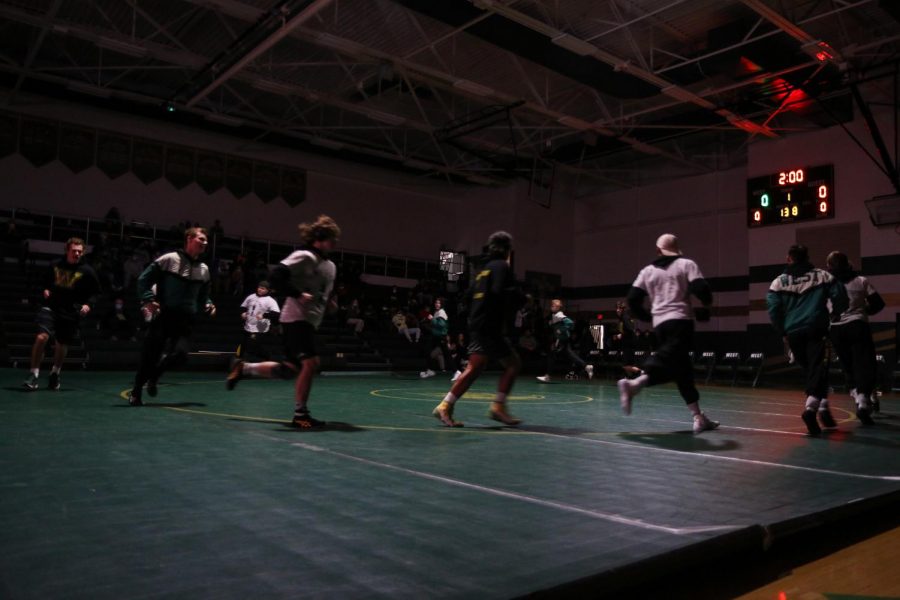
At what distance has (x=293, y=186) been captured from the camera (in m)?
25.5

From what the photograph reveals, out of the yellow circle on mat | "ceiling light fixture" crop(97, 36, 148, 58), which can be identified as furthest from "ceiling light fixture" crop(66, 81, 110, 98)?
the yellow circle on mat

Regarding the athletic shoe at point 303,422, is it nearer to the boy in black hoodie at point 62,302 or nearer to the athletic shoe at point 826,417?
the boy in black hoodie at point 62,302

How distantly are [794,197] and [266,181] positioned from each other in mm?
18209

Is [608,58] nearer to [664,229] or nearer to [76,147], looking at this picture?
[664,229]

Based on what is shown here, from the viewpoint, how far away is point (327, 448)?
13.6 feet

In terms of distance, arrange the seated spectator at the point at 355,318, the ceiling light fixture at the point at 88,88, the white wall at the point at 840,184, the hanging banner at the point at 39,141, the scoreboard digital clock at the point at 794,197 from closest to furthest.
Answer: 1. the scoreboard digital clock at the point at 794,197
2. the white wall at the point at 840,184
3. the ceiling light fixture at the point at 88,88
4. the hanging banner at the point at 39,141
5. the seated spectator at the point at 355,318

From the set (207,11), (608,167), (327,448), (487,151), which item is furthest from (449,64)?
(327,448)

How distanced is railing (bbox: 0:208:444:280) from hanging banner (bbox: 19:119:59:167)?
5.98ft

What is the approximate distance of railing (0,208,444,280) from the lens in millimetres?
19672

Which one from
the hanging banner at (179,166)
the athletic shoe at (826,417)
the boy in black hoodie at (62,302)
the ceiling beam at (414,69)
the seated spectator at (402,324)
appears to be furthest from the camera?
the hanging banner at (179,166)

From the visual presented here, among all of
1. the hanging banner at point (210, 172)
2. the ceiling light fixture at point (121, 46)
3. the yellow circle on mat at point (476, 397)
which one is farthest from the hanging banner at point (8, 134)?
the yellow circle on mat at point (476, 397)

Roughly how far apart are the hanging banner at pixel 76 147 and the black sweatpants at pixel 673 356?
2160cm

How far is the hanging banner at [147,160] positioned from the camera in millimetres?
22125

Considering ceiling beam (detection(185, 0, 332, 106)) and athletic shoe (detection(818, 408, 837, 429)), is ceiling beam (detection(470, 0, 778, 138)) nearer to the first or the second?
ceiling beam (detection(185, 0, 332, 106))
